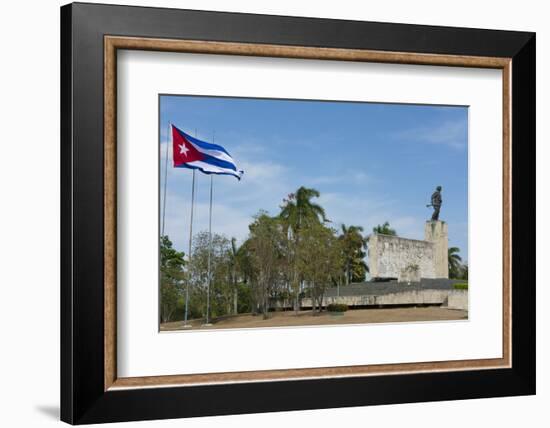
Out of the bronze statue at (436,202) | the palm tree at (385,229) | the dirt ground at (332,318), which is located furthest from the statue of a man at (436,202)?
the dirt ground at (332,318)

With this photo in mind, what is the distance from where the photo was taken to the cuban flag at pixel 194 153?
5215mm

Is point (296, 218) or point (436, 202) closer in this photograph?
point (296, 218)

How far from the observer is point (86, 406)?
4965 mm

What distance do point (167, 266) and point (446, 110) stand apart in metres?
2.05

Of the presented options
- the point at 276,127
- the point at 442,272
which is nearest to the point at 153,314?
the point at 276,127

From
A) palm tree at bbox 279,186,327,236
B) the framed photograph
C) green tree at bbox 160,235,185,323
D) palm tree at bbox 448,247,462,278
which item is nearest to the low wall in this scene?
the framed photograph

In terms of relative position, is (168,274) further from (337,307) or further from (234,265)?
(337,307)

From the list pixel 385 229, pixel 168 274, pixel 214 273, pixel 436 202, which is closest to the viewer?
pixel 168 274

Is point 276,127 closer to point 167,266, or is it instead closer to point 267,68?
point 267,68

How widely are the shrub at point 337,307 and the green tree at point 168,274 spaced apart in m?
0.95

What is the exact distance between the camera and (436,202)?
565cm

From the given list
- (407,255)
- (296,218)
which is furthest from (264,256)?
(407,255)

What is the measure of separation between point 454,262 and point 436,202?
1.32 feet

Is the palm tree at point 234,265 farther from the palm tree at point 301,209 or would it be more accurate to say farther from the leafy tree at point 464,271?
the leafy tree at point 464,271
